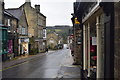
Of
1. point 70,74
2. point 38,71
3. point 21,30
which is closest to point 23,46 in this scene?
point 21,30

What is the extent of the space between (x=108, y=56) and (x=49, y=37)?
90332 mm

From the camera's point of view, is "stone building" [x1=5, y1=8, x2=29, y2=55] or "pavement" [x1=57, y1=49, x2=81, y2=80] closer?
"pavement" [x1=57, y1=49, x2=81, y2=80]

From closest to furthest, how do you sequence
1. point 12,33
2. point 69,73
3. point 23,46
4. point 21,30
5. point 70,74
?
1. point 70,74
2. point 69,73
3. point 12,33
4. point 21,30
5. point 23,46

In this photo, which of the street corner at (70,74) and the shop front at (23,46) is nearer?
the street corner at (70,74)

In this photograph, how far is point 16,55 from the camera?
3372 centimetres

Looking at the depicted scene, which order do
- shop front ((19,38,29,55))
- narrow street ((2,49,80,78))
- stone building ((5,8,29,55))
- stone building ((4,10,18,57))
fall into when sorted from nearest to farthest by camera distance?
1. narrow street ((2,49,80,78))
2. stone building ((4,10,18,57))
3. stone building ((5,8,29,55))
4. shop front ((19,38,29,55))

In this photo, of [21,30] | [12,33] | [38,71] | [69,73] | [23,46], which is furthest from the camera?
[23,46]

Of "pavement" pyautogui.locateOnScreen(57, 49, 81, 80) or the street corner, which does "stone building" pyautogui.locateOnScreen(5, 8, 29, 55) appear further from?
the street corner

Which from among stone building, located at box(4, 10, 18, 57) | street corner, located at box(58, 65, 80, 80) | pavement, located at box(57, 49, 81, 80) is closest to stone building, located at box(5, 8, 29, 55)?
stone building, located at box(4, 10, 18, 57)

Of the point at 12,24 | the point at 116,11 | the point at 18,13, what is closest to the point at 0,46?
the point at 12,24

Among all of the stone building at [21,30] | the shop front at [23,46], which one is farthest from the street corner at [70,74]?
the shop front at [23,46]

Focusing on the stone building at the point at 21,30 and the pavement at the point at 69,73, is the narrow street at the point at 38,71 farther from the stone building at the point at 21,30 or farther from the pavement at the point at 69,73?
the stone building at the point at 21,30

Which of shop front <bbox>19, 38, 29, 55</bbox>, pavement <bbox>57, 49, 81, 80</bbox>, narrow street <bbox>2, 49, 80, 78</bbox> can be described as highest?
shop front <bbox>19, 38, 29, 55</bbox>

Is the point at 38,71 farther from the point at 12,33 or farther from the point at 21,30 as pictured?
the point at 21,30
